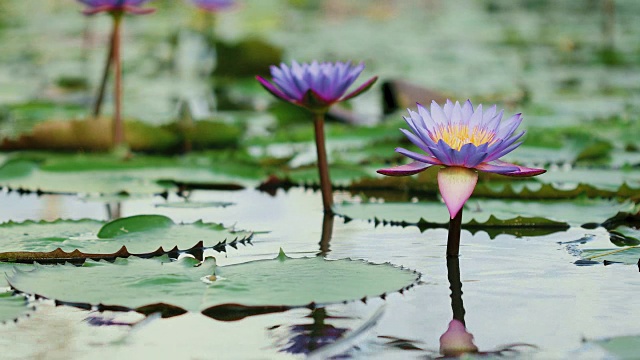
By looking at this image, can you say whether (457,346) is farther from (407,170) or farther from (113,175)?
(113,175)

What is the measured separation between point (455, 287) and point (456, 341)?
307 mm

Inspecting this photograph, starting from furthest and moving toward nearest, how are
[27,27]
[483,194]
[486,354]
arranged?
[27,27] → [483,194] → [486,354]

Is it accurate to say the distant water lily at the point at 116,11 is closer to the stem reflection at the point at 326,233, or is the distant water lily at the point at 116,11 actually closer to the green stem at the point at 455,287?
the stem reflection at the point at 326,233

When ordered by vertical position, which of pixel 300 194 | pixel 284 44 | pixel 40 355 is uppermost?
pixel 284 44

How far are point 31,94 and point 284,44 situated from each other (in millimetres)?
2722

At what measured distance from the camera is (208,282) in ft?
5.11

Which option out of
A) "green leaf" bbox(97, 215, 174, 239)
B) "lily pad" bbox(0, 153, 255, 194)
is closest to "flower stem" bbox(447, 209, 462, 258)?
"green leaf" bbox(97, 215, 174, 239)

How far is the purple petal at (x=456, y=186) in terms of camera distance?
1.68 metres

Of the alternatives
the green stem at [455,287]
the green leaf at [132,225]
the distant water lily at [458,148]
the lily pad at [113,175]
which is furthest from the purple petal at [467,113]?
the lily pad at [113,175]

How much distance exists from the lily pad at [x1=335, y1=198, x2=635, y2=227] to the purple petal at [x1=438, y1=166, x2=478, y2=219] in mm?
461

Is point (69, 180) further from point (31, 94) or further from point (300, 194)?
point (31, 94)

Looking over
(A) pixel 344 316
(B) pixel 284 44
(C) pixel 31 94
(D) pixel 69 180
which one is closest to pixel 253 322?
(A) pixel 344 316

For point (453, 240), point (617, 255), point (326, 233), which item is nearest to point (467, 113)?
point (453, 240)

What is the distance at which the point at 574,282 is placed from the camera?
1.66 m
